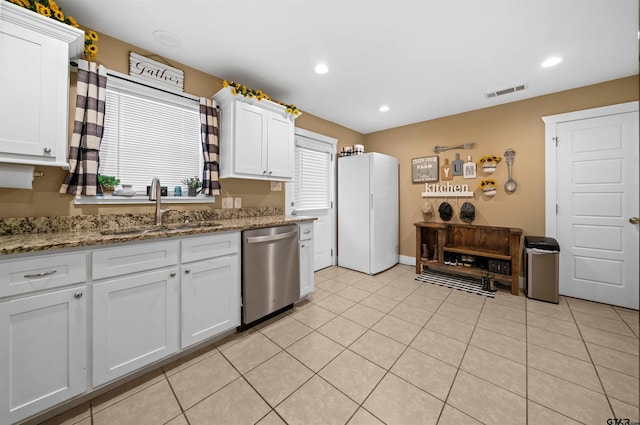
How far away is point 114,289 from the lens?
1.41 metres

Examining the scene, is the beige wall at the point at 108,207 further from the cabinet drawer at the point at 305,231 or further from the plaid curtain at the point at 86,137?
the cabinet drawer at the point at 305,231

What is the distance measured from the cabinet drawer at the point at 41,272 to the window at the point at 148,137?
2.63 feet

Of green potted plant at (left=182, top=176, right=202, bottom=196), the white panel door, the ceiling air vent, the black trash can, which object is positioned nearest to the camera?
green potted plant at (left=182, top=176, right=202, bottom=196)

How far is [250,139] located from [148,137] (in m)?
0.91

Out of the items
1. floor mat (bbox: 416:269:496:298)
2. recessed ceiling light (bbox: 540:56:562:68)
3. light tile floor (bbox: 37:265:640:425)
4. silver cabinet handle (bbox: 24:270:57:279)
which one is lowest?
light tile floor (bbox: 37:265:640:425)

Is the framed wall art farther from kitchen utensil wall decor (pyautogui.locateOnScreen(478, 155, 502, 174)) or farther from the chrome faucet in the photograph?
the chrome faucet

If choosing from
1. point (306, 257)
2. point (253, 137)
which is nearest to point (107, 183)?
point (253, 137)

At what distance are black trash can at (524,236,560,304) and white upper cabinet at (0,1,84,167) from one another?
448 cm

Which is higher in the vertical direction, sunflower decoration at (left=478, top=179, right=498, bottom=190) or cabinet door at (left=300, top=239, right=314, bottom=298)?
sunflower decoration at (left=478, top=179, right=498, bottom=190)

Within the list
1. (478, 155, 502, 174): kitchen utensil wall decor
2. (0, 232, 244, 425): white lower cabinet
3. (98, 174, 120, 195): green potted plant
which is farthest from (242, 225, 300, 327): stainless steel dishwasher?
(478, 155, 502, 174): kitchen utensil wall decor

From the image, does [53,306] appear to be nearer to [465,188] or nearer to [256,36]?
[256,36]

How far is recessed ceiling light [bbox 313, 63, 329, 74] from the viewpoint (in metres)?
2.40

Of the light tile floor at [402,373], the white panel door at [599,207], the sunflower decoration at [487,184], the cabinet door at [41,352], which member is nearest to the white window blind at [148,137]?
the cabinet door at [41,352]

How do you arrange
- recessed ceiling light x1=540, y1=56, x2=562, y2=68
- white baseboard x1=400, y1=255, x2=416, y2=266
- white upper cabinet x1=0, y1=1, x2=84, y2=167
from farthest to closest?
white baseboard x1=400, y1=255, x2=416, y2=266
recessed ceiling light x1=540, y1=56, x2=562, y2=68
white upper cabinet x1=0, y1=1, x2=84, y2=167
